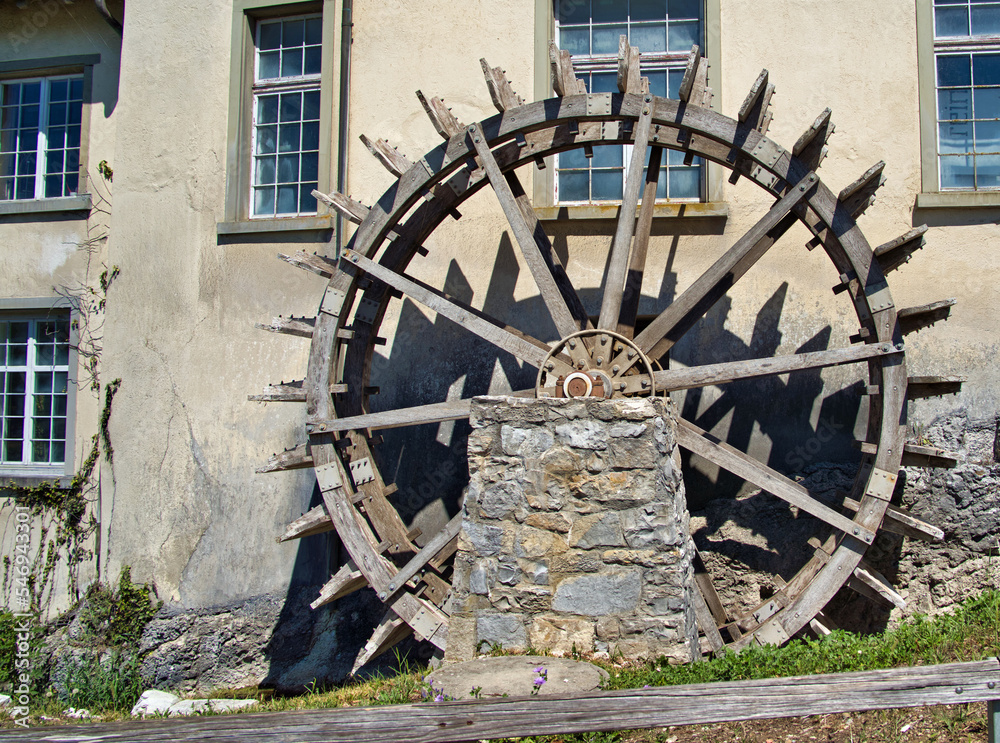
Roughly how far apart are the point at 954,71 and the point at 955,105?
0.79ft

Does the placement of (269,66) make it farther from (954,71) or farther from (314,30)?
(954,71)

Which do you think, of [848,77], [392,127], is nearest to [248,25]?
[392,127]

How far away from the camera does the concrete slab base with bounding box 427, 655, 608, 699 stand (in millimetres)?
3555

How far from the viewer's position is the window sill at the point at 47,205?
23.1 ft

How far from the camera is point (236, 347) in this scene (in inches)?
257

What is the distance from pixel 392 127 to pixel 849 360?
148 inches

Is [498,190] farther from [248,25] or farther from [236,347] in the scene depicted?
[248,25]

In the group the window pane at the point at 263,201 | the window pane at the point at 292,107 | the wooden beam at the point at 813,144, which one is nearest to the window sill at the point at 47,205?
the window pane at the point at 263,201

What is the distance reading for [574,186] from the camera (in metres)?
6.25

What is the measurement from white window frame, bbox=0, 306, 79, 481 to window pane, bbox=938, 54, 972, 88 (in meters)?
6.98

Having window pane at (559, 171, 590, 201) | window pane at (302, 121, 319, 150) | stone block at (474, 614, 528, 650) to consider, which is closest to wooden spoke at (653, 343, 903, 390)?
stone block at (474, 614, 528, 650)

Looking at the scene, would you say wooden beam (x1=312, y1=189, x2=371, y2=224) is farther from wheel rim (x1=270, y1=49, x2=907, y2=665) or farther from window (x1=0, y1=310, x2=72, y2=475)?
window (x1=0, y1=310, x2=72, y2=475)

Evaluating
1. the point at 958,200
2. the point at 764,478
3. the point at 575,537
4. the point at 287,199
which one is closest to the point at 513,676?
the point at 575,537

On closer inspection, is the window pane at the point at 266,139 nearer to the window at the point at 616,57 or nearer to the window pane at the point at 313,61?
the window pane at the point at 313,61
